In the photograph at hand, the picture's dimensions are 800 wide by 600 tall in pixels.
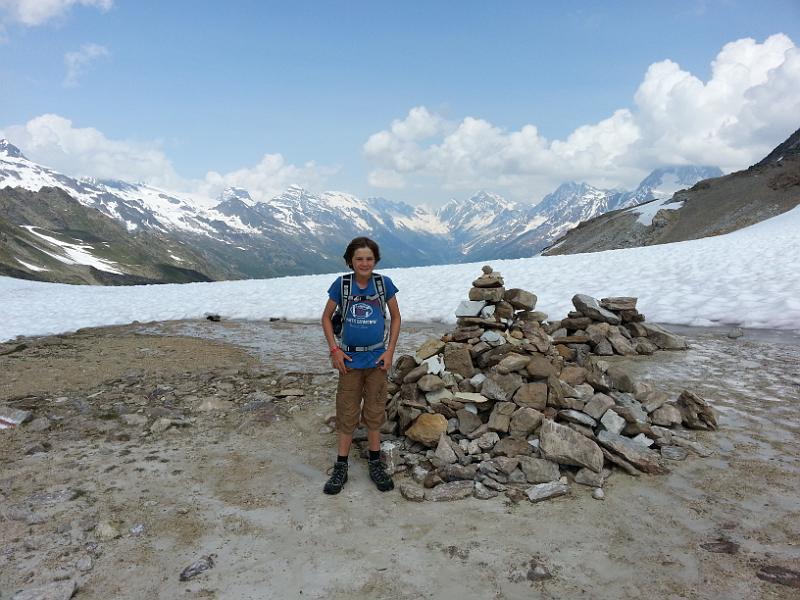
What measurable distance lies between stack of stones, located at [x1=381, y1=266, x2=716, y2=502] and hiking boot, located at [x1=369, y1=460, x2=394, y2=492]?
0.25 metres

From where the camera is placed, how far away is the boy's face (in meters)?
6.33

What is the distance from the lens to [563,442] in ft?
21.1

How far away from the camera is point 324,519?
18.2 feet

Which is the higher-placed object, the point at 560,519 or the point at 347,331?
the point at 347,331

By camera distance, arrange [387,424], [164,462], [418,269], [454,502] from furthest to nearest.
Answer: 1. [418,269]
2. [387,424]
3. [164,462]
4. [454,502]

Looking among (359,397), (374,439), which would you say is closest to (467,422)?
(374,439)

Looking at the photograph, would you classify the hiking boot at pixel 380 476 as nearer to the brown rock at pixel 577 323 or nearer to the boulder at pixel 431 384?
the boulder at pixel 431 384

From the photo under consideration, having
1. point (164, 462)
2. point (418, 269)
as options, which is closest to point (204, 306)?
point (418, 269)

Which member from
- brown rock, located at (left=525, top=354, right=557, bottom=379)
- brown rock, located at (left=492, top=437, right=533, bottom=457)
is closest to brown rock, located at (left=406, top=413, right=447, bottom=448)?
brown rock, located at (left=492, top=437, right=533, bottom=457)

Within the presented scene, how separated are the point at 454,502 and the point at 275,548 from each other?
2.25 m

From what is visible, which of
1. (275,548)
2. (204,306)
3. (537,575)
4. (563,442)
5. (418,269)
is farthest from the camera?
(418,269)

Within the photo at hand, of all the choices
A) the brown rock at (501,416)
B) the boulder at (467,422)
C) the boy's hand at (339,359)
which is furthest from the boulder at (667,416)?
the boy's hand at (339,359)

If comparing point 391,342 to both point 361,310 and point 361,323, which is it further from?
point 361,310

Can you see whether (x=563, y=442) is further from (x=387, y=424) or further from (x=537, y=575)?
(x=387, y=424)
